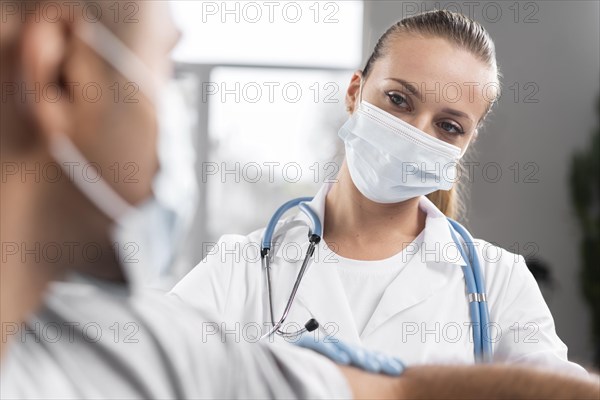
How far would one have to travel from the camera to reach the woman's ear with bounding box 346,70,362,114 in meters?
1.52

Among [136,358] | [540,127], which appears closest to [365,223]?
[136,358]

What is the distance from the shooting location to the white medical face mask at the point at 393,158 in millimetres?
1406

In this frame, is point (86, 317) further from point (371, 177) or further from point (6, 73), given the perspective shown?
point (371, 177)

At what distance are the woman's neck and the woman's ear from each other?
4.9 inches

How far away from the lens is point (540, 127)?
12.7ft

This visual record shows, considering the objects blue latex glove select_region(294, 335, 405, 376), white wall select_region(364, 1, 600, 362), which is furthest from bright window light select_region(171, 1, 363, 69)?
blue latex glove select_region(294, 335, 405, 376)

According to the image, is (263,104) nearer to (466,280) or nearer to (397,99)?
(397,99)

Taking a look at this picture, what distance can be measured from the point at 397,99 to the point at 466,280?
358mm

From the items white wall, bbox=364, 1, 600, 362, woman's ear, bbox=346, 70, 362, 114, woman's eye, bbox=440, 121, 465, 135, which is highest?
woman's ear, bbox=346, 70, 362, 114

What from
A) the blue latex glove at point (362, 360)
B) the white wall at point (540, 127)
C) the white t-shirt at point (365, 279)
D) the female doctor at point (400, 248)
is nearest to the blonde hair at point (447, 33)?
the female doctor at point (400, 248)

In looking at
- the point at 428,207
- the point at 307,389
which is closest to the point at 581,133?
the point at 428,207

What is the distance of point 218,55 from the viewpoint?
12.3ft

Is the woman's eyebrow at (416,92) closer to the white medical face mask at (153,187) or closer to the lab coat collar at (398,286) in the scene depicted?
the lab coat collar at (398,286)

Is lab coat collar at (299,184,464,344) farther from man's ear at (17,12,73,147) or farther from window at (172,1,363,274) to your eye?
window at (172,1,363,274)
